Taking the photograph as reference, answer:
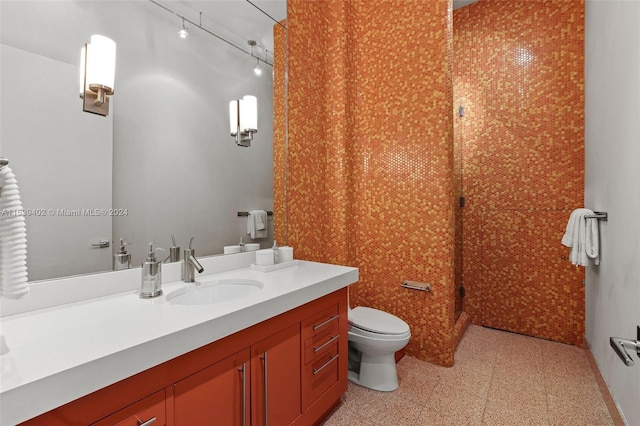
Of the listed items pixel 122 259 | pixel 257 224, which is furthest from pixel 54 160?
pixel 257 224

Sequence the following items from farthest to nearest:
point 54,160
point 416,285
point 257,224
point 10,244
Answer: point 416,285
point 257,224
point 54,160
point 10,244

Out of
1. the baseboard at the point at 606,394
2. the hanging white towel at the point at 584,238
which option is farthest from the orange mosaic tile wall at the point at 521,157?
the hanging white towel at the point at 584,238

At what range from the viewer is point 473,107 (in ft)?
10.1

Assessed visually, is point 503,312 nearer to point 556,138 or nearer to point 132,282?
point 556,138

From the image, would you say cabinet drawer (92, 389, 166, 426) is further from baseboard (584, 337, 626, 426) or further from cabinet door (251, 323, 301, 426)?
baseboard (584, 337, 626, 426)

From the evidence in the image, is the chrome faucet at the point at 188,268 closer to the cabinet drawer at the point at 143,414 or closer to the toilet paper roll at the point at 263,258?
the toilet paper roll at the point at 263,258

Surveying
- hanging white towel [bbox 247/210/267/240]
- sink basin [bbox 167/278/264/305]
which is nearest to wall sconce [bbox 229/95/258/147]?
hanging white towel [bbox 247/210/267/240]

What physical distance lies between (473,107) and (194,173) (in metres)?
2.77

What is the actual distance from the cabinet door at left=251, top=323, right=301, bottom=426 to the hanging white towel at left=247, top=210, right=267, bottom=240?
0.80 meters

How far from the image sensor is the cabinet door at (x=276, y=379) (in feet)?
4.11

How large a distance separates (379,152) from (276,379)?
189cm

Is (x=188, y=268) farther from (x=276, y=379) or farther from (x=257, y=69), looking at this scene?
(x=257, y=69)

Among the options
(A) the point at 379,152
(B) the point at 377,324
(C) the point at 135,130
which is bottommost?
(B) the point at 377,324

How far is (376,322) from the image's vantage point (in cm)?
208
